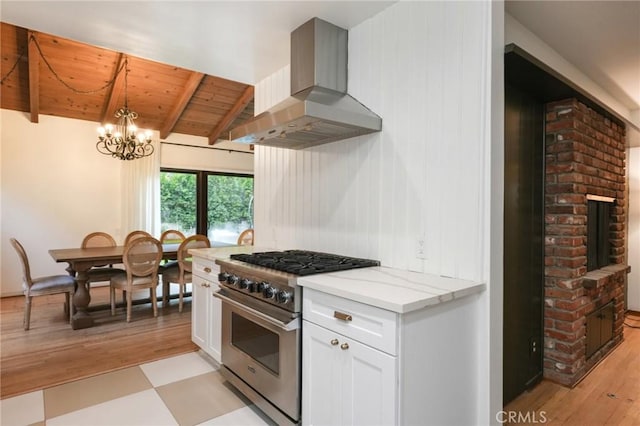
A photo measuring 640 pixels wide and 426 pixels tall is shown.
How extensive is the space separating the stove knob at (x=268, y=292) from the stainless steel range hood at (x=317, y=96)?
96 centimetres

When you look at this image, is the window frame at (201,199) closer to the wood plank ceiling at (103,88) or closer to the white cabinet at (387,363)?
the wood plank ceiling at (103,88)

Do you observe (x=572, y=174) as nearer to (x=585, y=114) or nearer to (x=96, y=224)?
(x=585, y=114)

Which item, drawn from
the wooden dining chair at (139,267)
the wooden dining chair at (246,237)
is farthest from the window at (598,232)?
the wooden dining chair at (139,267)

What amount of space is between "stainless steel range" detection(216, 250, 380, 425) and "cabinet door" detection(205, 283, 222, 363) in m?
0.16

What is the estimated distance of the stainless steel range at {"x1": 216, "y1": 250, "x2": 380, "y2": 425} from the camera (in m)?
1.83

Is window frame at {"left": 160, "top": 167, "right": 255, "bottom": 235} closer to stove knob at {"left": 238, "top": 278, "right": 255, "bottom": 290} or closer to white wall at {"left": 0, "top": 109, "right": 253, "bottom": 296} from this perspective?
white wall at {"left": 0, "top": 109, "right": 253, "bottom": 296}

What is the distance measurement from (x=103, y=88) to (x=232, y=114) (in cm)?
188

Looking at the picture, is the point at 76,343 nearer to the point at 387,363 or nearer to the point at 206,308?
the point at 206,308

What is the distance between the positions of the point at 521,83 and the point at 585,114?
33.0 inches

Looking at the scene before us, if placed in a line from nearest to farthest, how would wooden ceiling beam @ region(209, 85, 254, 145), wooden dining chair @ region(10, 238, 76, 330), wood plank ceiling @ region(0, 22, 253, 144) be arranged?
wooden dining chair @ region(10, 238, 76, 330)
wood plank ceiling @ region(0, 22, 253, 144)
wooden ceiling beam @ region(209, 85, 254, 145)

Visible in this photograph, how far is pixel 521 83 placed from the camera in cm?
230

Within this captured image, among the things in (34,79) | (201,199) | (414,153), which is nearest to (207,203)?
(201,199)

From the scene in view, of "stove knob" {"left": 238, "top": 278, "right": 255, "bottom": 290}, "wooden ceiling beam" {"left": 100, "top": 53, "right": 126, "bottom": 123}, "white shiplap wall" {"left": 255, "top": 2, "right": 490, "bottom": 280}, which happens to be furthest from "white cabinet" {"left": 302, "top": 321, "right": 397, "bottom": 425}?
"wooden ceiling beam" {"left": 100, "top": 53, "right": 126, "bottom": 123}

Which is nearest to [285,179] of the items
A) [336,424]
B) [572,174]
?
[336,424]
